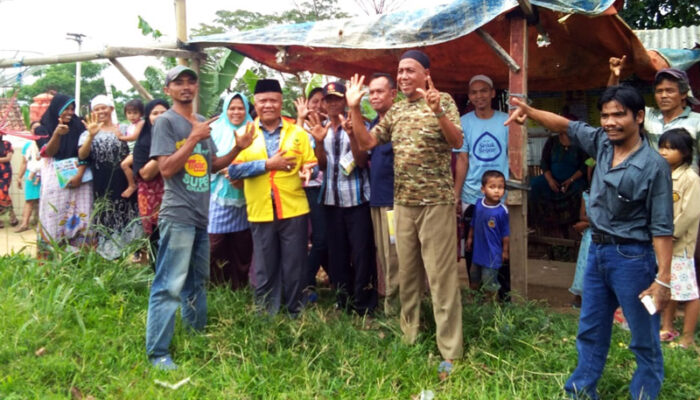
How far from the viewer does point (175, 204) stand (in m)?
3.65

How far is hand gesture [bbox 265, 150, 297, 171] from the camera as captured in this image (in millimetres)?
4270

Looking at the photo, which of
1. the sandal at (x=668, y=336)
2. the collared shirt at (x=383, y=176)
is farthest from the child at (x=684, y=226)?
the collared shirt at (x=383, y=176)

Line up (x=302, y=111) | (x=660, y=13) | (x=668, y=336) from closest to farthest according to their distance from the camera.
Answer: (x=668, y=336)
(x=302, y=111)
(x=660, y=13)

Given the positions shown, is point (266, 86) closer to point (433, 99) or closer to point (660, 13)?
point (433, 99)

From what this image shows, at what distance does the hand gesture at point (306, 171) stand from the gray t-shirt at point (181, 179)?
945 millimetres

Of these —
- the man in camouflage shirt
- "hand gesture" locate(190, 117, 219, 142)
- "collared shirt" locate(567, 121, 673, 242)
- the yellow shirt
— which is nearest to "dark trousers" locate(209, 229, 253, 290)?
the yellow shirt

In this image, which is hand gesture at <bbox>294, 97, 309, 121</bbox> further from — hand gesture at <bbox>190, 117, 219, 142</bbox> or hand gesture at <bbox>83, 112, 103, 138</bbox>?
hand gesture at <bbox>83, 112, 103, 138</bbox>

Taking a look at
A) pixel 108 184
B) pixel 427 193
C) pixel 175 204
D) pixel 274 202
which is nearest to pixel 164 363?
pixel 175 204

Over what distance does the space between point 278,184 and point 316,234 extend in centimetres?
80

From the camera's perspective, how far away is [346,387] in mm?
3348

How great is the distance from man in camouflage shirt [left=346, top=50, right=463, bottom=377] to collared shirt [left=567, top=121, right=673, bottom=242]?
93 centimetres

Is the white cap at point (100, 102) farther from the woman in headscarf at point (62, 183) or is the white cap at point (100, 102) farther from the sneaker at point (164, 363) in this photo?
the sneaker at point (164, 363)

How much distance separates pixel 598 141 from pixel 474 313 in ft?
5.25

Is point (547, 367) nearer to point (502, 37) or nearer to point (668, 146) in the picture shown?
point (668, 146)
